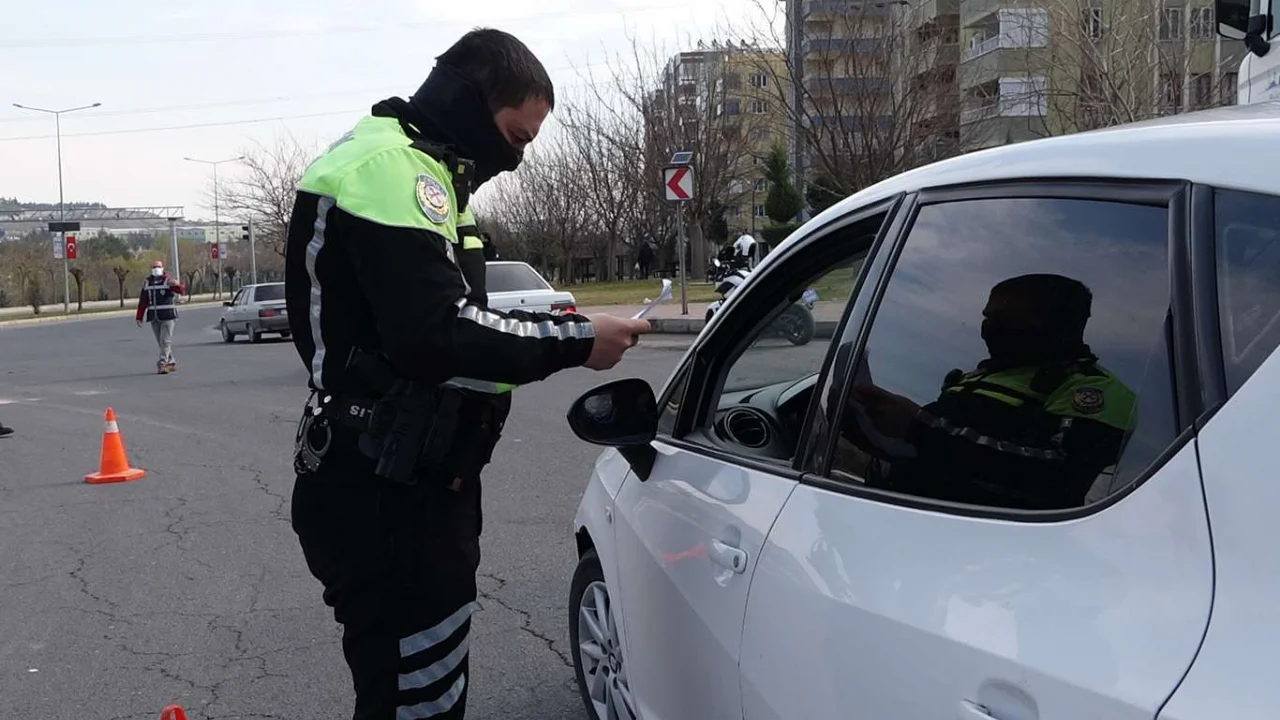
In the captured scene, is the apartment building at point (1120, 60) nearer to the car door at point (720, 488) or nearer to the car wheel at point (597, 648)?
the car wheel at point (597, 648)

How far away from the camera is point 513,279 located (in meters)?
15.2

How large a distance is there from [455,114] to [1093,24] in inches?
807

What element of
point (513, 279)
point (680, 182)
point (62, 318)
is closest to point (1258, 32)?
point (513, 279)

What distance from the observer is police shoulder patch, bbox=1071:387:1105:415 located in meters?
1.62

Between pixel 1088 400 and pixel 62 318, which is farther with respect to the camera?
pixel 62 318

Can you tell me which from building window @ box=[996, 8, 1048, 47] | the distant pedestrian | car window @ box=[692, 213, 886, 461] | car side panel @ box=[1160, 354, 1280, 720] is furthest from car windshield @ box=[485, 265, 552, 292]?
car side panel @ box=[1160, 354, 1280, 720]

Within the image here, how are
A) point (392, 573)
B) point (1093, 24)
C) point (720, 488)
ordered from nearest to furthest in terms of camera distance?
point (720, 488) < point (392, 573) < point (1093, 24)

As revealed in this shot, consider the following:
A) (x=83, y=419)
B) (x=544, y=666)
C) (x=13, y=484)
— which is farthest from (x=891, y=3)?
(x=544, y=666)

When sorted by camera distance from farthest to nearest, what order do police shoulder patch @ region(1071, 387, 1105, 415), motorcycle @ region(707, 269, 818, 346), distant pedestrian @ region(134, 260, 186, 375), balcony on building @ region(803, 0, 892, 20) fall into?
1. balcony on building @ region(803, 0, 892, 20)
2. distant pedestrian @ region(134, 260, 186, 375)
3. motorcycle @ region(707, 269, 818, 346)
4. police shoulder patch @ region(1071, 387, 1105, 415)

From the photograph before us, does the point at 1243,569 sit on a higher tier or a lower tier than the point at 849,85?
lower

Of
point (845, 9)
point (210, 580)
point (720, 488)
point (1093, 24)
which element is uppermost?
point (845, 9)

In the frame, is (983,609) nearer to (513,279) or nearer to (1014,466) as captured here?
(1014,466)

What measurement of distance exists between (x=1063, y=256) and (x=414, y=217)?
1.31m

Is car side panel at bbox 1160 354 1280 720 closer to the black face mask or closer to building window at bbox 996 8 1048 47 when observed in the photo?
the black face mask
